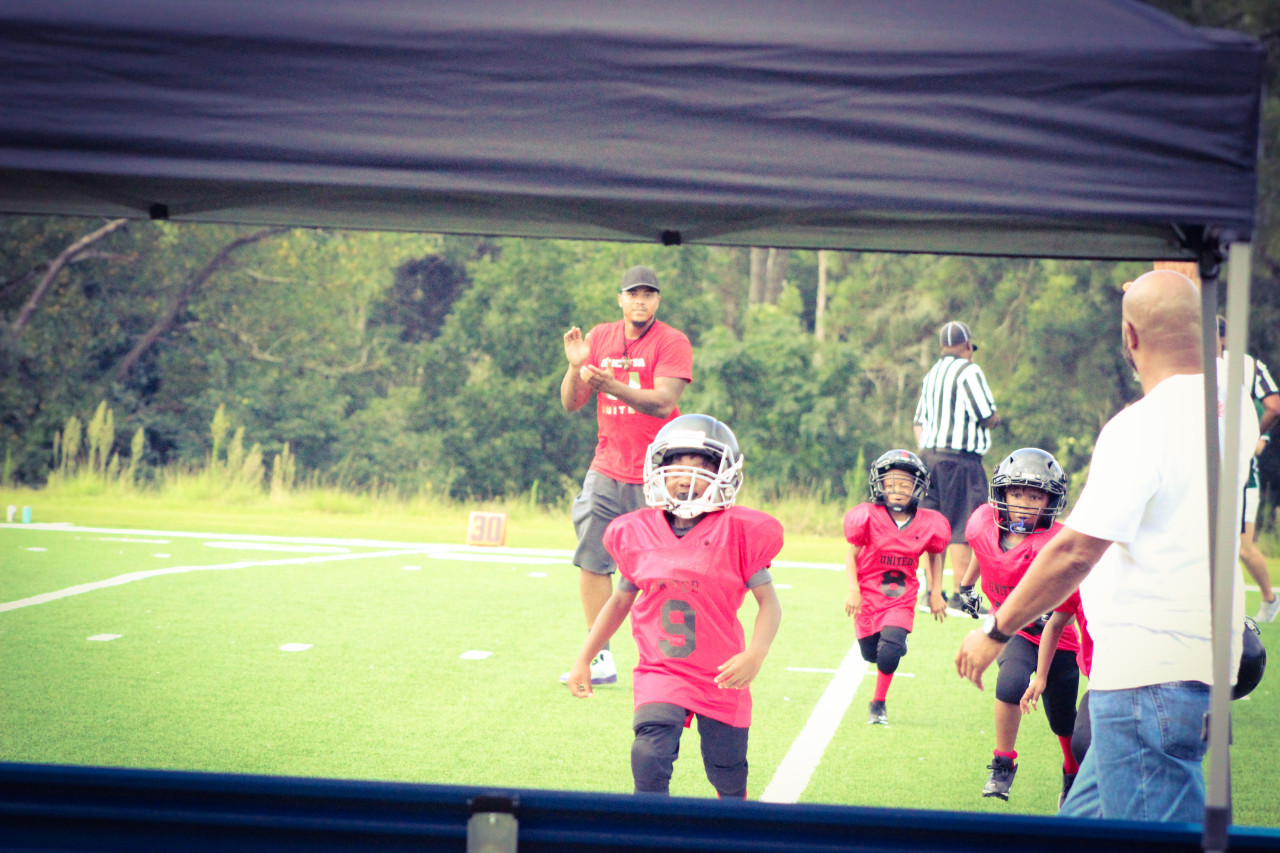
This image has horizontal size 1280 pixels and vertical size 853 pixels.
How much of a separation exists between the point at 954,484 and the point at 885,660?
3717 millimetres

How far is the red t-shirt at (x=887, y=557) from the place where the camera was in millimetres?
→ 6172

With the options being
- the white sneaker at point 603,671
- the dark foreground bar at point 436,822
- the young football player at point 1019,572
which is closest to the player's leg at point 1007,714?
the young football player at point 1019,572

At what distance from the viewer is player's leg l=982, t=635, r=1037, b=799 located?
4.79 meters

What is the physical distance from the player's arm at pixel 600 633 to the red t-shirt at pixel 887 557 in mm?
2333

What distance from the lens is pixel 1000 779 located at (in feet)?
15.9

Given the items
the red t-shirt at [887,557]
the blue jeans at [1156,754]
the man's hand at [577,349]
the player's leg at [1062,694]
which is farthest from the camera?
the red t-shirt at [887,557]

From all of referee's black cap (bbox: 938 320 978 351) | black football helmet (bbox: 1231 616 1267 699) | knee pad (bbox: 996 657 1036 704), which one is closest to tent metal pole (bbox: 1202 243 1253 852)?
black football helmet (bbox: 1231 616 1267 699)

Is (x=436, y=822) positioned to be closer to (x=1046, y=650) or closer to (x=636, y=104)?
(x=636, y=104)

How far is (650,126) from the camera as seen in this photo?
99.5 inches

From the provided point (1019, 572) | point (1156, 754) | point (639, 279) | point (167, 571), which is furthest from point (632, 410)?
point (167, 571)

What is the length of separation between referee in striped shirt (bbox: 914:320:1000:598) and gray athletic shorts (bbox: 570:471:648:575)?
11.8 ft

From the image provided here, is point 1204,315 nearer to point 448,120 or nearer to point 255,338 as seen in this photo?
point 448,120

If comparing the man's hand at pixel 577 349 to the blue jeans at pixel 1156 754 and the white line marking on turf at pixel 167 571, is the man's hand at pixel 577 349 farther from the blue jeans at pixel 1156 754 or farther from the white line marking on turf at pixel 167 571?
the white line marking on turf at pixel 167 571

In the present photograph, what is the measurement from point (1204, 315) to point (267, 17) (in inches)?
83.2
